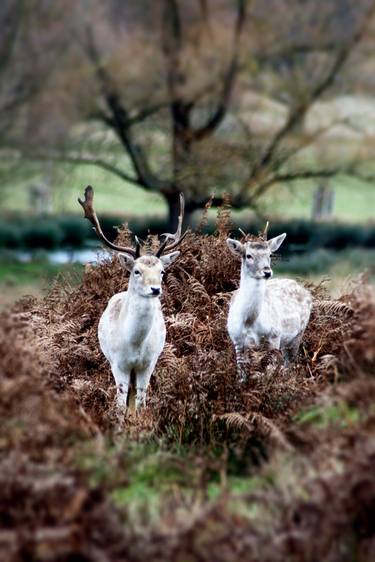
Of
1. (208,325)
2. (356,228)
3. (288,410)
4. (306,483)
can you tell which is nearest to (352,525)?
(306,483)

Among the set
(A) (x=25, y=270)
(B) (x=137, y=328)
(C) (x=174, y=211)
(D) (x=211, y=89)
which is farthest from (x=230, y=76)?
(B) (x=137, y=328)

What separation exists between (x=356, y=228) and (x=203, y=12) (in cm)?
757

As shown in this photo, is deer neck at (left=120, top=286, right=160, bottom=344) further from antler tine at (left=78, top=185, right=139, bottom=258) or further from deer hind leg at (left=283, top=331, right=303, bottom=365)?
deer hind leg at (left=283, top=331, right=303, bottom=365)

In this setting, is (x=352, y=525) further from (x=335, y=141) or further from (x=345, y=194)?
(x=345, y=194)

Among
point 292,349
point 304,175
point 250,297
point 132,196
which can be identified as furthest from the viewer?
point 132,196

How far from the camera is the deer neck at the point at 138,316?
8.08 meters

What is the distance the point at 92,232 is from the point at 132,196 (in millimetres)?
1678

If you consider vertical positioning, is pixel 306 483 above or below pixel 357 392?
below

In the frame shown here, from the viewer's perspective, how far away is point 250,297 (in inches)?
338

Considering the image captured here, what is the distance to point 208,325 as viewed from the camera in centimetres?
1002

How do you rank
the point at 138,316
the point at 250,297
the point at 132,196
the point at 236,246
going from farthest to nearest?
the point at 132,196, the point at 236,246, the point at 250,297, the point at 138,316

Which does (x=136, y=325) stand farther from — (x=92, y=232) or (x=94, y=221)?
(x=92, y=232)

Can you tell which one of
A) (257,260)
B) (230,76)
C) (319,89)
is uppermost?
(230,76)

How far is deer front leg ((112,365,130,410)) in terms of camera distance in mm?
8477
